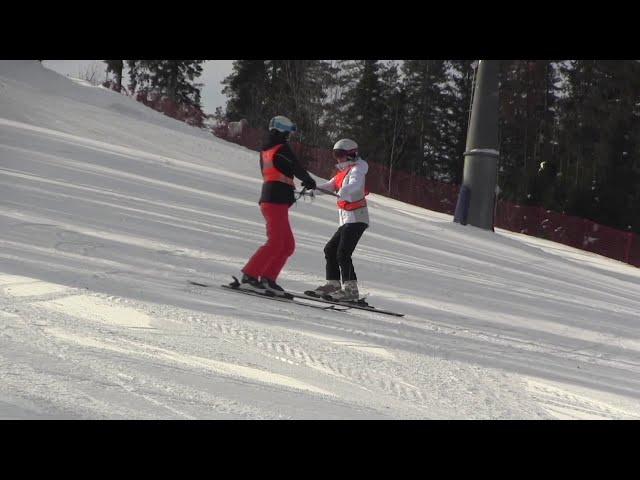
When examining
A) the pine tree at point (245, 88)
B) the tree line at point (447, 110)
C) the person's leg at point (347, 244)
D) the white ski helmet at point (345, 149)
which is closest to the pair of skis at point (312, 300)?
the person's leg at point (347, 244)

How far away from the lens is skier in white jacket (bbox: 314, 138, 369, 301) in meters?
7.84

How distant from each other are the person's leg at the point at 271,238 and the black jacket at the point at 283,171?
8cm

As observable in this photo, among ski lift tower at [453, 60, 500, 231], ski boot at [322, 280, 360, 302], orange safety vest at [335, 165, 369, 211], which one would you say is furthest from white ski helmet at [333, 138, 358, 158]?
ski lift tower at [453, 60, 500, 231]

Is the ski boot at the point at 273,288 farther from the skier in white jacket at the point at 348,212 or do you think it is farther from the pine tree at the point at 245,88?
the pine tree at the point at 245,88

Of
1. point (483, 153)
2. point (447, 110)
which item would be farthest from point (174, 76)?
point (483, 153)

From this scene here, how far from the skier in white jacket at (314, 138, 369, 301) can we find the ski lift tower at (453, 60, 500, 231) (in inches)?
351

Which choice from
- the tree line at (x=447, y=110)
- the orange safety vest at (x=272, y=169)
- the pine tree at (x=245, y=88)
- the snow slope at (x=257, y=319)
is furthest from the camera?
the pine tree at (x=245, y=88)

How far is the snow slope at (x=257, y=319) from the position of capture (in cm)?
430

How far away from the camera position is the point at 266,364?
16.4 ft

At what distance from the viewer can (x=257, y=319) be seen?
21.2ft

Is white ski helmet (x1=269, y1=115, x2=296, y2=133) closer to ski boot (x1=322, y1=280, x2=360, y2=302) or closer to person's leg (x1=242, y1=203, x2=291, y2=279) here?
person's leg (x1=242, y1=203, x2=291, y2=279)

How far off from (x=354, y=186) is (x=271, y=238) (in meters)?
0.96
